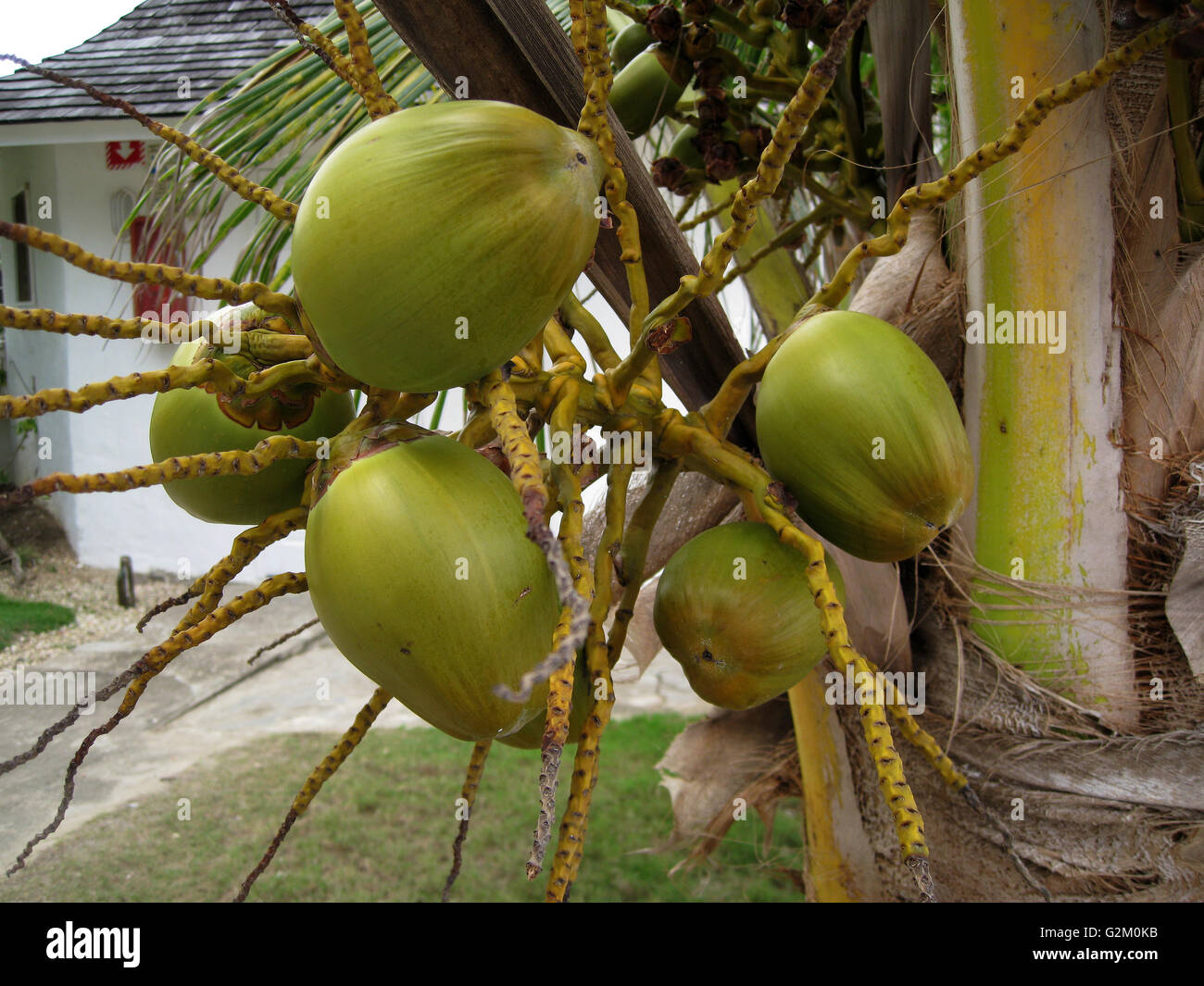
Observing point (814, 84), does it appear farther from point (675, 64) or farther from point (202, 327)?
point (675, 64)

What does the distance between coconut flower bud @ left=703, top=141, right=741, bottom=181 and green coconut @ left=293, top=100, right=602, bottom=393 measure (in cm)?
72

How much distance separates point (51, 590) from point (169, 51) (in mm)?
2546

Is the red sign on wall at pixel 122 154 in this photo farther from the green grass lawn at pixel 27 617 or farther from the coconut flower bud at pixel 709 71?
the coconut flower bud at pixel 709 71

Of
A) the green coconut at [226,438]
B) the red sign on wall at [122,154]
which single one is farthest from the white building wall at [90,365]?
the green coconut at [226,438]

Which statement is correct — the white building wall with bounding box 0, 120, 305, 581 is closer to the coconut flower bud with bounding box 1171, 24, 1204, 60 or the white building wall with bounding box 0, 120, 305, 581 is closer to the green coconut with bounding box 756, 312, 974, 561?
the green coconut with bounding box 756, 312, 974, 561

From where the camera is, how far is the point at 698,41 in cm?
123

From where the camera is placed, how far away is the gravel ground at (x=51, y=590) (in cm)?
138

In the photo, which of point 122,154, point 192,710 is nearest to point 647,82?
point 122,154

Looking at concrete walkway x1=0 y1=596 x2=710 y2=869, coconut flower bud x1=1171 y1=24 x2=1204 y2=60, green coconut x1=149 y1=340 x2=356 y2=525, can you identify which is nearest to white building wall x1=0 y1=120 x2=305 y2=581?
concrete walkway x1=0 y1=596 x2=710 y2=869

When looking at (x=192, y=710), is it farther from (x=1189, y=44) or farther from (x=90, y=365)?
(x=1189, y=44)

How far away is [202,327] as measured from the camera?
761 mm

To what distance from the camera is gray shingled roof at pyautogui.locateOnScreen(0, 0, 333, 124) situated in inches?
116
